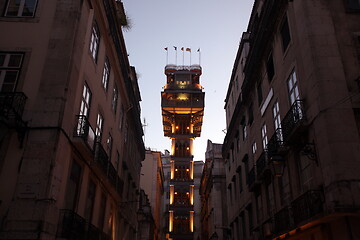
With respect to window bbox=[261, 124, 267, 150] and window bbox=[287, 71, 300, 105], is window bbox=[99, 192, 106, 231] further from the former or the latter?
window bbox=[287, 71, 300, 105]

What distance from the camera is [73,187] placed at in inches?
596

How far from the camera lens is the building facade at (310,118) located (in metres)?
12.0

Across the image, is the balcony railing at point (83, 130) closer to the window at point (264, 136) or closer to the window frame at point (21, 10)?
the window frame at point (21, 10)

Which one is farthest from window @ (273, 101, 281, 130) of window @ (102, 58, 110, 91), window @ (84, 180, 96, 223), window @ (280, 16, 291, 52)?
window @ (84, 180, 96, 223)

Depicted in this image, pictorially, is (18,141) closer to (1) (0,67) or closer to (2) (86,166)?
(1) (0,67)

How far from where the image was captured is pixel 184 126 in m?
95.1

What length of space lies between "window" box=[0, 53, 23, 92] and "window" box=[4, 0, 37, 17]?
6.60 feet

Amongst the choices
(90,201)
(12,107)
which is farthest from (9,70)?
(90,201)

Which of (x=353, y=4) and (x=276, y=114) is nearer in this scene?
(x=353, y=4)

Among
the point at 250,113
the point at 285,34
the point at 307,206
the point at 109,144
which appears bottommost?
the point at 307,206

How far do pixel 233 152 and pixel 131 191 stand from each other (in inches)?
377

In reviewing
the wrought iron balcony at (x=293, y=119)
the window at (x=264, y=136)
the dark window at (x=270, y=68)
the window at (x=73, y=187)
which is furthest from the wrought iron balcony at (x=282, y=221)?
the window at (x=73, y=187)

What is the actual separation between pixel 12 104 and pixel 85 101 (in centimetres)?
397

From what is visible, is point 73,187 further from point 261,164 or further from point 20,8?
point 261,164
